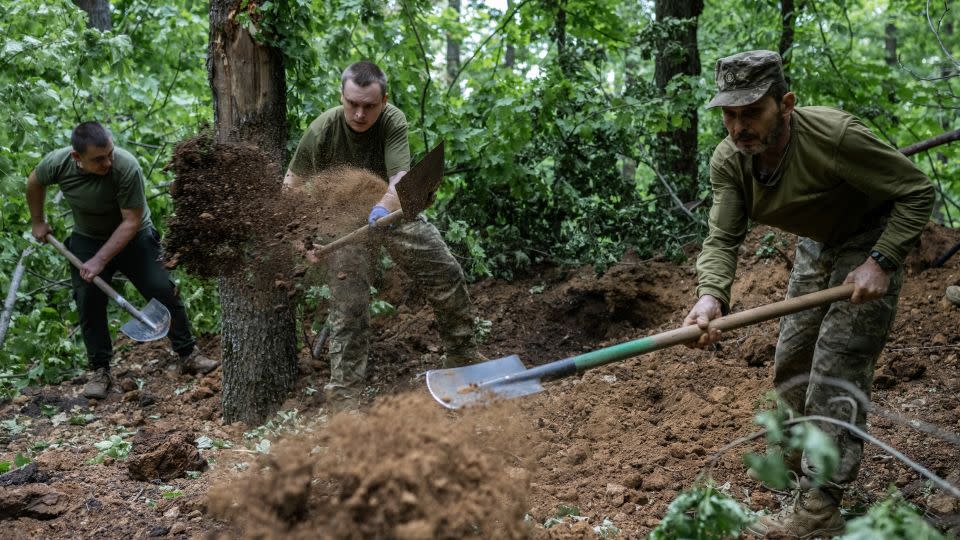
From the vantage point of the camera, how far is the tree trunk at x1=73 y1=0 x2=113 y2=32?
8250 mm

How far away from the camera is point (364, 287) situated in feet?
16.4

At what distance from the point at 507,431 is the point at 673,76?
5.40 meters

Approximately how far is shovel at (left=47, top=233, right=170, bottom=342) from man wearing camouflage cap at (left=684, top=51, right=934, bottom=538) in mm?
4448

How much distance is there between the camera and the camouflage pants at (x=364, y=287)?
4906mm

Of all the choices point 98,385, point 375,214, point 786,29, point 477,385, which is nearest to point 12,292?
point 98,385

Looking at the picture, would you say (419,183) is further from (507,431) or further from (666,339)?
(507,431)

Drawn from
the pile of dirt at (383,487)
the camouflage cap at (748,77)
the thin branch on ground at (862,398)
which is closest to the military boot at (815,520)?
the thin branch on ground at (862,398)

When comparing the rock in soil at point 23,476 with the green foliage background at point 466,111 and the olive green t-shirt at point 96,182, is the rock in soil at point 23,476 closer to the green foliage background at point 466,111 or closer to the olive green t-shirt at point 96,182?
the green foliage background at point 466,111

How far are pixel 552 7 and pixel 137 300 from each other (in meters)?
4.91

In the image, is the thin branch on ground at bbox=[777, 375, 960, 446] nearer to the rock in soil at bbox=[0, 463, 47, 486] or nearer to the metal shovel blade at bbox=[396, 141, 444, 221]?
the metal shovel blade at bbox=[396, 141, 444, 221]

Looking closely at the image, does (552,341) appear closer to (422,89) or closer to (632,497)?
(422,89)

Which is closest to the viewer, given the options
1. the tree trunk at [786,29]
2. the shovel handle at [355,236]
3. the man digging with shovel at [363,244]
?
the shovel handle at [355,236]

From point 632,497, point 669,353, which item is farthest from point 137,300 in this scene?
point 632,497

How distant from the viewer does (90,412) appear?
18.5 feet
